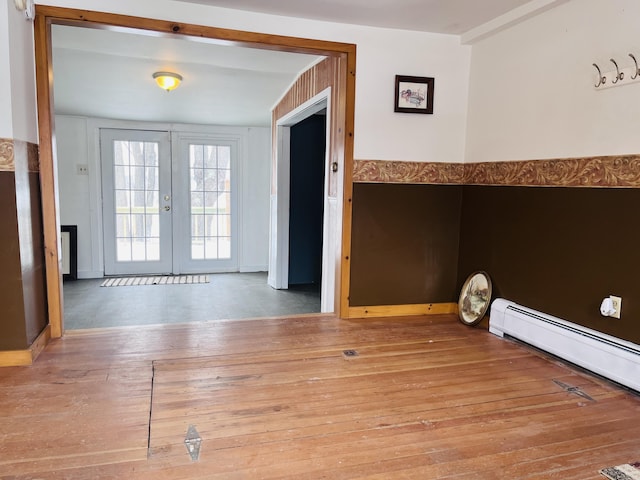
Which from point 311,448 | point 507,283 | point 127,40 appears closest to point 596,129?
point 507,283

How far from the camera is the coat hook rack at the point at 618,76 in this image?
2205 mm

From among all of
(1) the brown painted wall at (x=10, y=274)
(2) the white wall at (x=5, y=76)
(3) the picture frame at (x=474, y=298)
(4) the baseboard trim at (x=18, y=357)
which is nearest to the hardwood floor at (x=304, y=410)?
(4) the baseboard trim at (x=18, y=357)

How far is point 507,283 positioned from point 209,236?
4714mm

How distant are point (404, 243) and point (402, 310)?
1.74 feet

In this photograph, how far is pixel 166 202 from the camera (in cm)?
648

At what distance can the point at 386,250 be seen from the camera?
341cm

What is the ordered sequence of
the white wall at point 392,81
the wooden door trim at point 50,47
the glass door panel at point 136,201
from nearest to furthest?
the wooden door trim at point 50,47 < the white wall at point 392,81 < the glass door panel at point 136,201

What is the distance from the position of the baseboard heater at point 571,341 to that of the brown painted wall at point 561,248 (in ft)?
0.21

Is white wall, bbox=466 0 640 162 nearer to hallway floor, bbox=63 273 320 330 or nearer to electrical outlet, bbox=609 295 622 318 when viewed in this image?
electrical outlet, bbox=609 295 622 318

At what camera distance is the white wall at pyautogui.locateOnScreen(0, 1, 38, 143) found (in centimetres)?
223

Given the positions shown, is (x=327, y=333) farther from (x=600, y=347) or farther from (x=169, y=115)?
(x=169, y=115)

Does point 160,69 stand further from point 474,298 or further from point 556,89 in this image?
point 474,298

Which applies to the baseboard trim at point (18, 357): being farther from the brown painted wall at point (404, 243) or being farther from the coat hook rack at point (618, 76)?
the coat hook rack at point (618, 76)

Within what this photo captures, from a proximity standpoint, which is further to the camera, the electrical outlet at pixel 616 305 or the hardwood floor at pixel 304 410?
the electrical outlet at pixel 616 305
